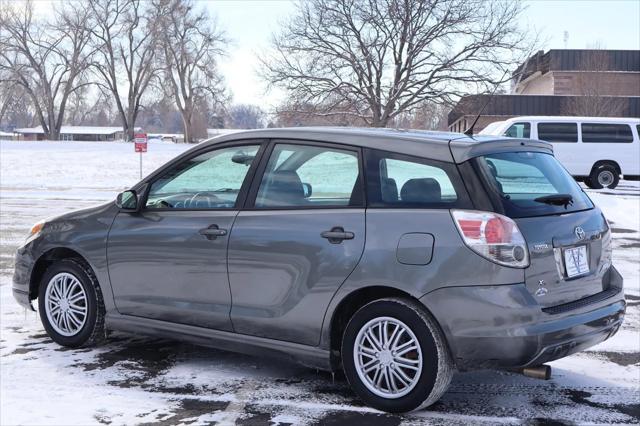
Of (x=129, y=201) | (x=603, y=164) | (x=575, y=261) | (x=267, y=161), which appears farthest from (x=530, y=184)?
(x=603, y=164)

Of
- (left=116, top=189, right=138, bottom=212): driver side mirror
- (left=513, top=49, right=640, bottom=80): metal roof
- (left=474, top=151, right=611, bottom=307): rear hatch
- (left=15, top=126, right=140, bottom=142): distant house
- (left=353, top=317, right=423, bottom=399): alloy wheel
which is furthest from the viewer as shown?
(left=15, top=126, right=140, bottom=142): distant house

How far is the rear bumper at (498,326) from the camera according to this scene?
3.84m

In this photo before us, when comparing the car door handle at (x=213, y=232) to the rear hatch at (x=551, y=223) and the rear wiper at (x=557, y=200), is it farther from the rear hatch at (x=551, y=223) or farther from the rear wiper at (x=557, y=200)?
the rear wiper at (x=557, y=200)

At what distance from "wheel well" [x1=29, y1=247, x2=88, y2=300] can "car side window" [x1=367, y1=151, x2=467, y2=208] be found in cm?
237

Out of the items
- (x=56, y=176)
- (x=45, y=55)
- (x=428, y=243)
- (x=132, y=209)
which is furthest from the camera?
(x=45, y=55)

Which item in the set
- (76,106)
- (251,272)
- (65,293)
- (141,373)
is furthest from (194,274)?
(76,106)

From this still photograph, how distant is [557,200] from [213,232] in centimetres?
212

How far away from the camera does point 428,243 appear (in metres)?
4.00

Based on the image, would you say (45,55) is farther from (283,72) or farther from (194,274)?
(194,274)

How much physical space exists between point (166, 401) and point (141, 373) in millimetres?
626

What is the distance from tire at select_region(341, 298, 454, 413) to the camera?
401 centimetres

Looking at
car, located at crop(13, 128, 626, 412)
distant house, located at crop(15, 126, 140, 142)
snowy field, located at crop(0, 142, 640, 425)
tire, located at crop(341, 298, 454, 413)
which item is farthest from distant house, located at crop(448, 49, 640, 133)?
distant house, located at crop(15, 126, 140, 142)

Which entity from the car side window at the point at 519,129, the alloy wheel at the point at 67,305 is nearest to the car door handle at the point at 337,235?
the alloy wheel at the point at 67,305

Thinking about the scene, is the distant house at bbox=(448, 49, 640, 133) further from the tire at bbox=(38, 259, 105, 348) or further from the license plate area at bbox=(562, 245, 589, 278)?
the license plate area at bbox=(562, 245, 589, 278)
